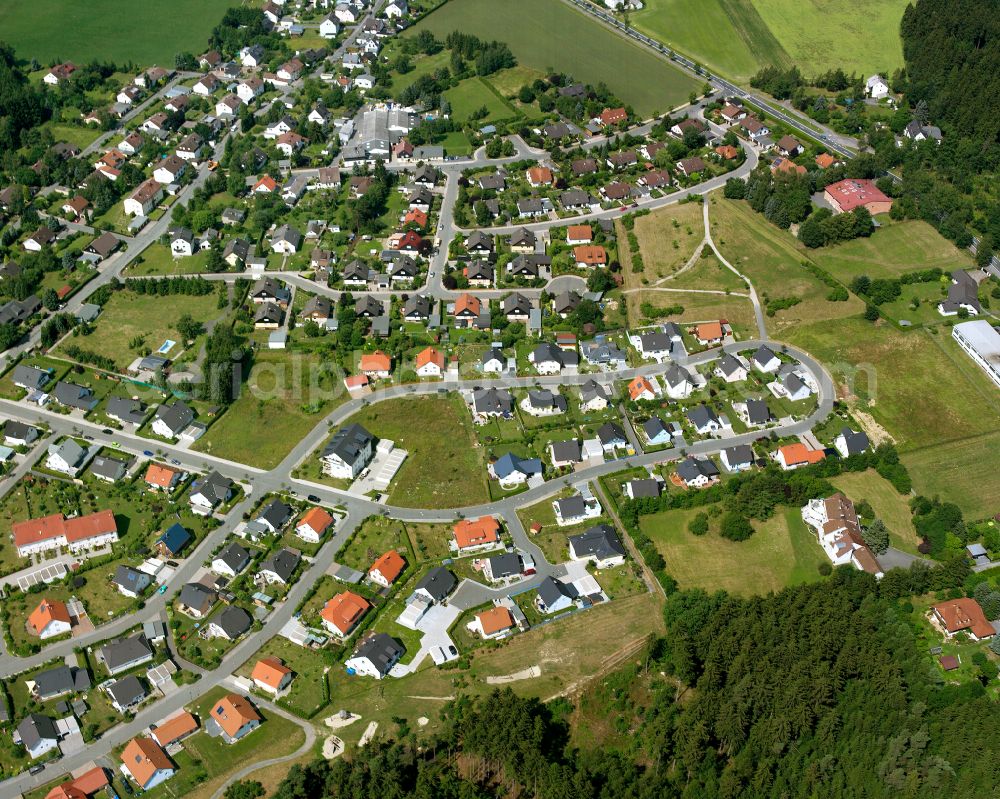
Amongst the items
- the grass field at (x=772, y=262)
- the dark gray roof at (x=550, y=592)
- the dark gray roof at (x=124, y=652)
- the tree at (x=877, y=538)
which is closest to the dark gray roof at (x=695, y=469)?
the tree at (x=877, y=538)

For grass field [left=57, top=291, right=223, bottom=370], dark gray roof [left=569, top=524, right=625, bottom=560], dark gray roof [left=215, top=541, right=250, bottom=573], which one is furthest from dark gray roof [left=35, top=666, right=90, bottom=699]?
dark gray roof [left=569, top=524, right=625, bottom=560]

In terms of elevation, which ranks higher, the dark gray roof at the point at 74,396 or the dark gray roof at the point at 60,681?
Answer: the dark gray roof at the point at 74,396

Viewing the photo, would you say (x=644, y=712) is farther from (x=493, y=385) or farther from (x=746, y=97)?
(x=746, y=97)

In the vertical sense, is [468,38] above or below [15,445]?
above

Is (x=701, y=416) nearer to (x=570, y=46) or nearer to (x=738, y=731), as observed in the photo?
(x=738, y=731)

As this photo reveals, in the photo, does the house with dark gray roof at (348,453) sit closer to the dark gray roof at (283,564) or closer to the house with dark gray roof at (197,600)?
the dark gray roof at (283,564)

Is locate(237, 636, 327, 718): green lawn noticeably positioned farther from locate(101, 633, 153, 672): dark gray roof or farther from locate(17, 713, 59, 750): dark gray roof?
locate(17, 713, 59, 750): dark gray roof

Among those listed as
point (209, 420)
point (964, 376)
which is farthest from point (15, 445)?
point (964, 376)

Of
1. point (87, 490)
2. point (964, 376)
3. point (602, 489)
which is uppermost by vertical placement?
point (964, 376)
